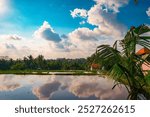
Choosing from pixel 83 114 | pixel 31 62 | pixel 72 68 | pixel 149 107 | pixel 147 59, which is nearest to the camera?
pixel 83 114

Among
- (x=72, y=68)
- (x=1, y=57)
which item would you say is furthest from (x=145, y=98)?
(x=1, y=57)

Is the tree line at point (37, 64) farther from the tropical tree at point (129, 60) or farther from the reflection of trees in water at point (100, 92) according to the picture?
the tropical tree at point (129, 60)

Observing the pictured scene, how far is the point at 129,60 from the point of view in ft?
6.19

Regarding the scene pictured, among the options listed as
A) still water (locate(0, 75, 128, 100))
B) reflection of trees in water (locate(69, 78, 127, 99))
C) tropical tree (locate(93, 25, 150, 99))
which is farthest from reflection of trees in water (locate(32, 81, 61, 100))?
tropical tree (locate(93, 25, 150, 99))

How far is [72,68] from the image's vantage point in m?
47.3

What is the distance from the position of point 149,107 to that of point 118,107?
17cm

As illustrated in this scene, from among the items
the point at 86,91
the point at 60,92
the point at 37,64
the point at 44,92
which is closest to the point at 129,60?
the point at 60,92

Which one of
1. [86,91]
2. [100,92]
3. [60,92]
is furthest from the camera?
[86,91]

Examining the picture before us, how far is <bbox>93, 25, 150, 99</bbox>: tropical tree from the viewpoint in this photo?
187 cm

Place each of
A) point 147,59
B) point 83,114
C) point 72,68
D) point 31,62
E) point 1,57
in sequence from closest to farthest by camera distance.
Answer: point 83,114 → point 147,59 → point 72,68 → point 1,57 → point 31,62

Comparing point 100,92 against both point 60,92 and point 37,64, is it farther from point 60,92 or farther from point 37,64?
point 37,64

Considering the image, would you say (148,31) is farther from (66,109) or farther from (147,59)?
(66,109)

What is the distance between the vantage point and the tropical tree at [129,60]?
1.87 meters

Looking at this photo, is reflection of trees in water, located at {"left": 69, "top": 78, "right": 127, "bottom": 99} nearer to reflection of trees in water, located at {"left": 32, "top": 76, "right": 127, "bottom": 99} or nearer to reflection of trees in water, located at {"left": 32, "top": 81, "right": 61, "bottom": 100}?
reflection of trees in water, located at {"left": 32, "top": 76, "right": 127, "bottom": 99}
